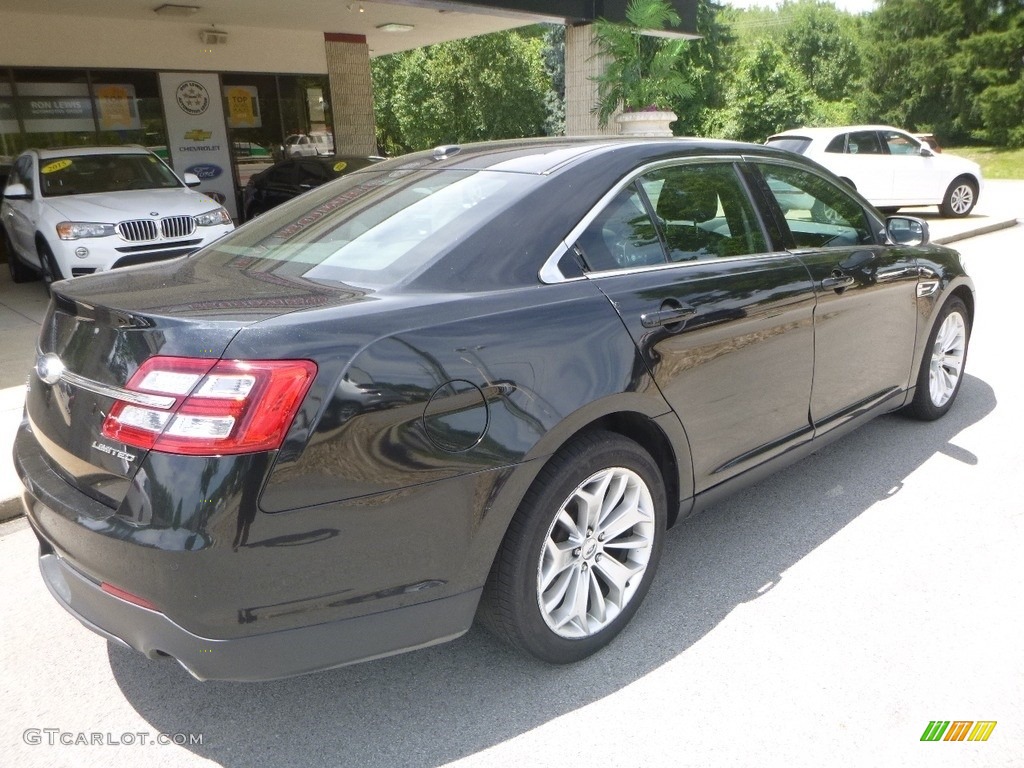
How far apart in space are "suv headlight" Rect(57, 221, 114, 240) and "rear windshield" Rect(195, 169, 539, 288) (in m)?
5.54

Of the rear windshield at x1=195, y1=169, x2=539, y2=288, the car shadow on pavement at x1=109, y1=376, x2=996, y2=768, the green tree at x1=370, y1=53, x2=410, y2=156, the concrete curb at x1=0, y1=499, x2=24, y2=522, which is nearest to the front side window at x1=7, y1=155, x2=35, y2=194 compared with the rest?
the concrete curb at x1=0, y1=499, x2=24, y2=522

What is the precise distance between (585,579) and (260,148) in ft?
53.0

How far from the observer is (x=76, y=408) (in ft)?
7.27

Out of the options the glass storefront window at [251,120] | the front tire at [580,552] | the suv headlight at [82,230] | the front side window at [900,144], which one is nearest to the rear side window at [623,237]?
the front tire at [580,552]

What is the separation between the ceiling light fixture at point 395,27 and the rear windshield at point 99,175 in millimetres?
7090

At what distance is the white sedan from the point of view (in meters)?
13.9

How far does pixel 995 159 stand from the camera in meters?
29.7

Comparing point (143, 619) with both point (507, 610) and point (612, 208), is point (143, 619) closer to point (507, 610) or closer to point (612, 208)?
point (507, 610)

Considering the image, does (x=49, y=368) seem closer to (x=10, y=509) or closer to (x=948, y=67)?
(x=10, y=509)

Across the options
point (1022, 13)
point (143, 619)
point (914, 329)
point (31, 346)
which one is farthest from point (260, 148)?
point (1022, 13)

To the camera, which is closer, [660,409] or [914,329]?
[660,409]

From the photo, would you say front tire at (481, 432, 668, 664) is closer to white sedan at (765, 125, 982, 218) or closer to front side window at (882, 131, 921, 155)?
white sedan at (765, 125, 982, 218)

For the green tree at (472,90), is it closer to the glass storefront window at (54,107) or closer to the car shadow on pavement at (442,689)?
the glass storefront window at (54,107)

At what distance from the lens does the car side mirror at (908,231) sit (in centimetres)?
428
